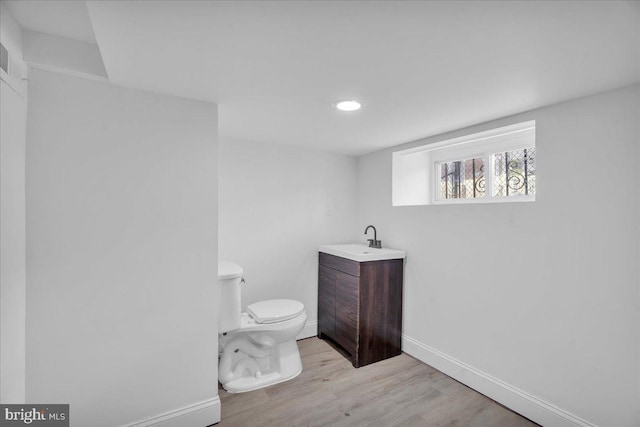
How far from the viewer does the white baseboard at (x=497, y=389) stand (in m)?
A: 1.75

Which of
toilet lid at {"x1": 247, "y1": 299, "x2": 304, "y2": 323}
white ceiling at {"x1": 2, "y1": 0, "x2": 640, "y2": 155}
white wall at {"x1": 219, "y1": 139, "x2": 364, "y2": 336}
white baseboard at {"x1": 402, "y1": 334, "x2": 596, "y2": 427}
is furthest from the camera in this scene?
white wall at {"x1": 219, "y1": 139, "x2": 364, "y2": 336}

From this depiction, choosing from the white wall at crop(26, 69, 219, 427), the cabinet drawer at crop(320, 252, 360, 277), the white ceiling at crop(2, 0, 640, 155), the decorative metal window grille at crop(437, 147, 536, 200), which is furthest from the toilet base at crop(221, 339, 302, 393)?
the decorative metal window grille at crop(437, 147, 536, 200)

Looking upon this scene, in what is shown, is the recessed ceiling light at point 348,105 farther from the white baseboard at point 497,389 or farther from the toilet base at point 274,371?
the white baseboard at point 497,389

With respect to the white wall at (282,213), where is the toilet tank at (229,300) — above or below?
below

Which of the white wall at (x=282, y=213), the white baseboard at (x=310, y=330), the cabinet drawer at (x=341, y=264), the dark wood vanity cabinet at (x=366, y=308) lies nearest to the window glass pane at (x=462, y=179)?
the dark wood vanity cabinet at (x=366, y=308)

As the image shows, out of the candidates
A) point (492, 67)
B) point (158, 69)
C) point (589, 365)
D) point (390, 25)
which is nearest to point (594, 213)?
point (589, 365)

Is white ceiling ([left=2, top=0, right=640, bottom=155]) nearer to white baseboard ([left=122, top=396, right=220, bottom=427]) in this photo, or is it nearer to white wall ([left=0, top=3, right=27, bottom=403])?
white wall ([left=0, top=3, right=27, bottom=403])

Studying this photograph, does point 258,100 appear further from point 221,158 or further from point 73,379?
point 73,379

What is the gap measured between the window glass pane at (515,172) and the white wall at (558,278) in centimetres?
30

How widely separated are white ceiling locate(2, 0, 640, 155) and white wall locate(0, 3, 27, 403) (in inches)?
11.7

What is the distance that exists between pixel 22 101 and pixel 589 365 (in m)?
3.18

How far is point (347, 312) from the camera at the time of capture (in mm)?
2645

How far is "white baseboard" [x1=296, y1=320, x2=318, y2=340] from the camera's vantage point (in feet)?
10.1

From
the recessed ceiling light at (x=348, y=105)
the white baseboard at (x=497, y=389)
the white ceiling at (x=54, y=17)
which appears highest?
the white ceiling at (x=54, y=17)
